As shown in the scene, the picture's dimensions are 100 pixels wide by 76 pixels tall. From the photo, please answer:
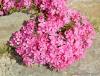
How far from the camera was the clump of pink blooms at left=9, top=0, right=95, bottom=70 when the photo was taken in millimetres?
7000

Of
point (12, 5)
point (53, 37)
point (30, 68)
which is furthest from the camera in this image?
point (12, 5)

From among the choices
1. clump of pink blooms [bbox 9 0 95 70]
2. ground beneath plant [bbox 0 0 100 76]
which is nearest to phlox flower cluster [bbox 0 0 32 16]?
ground beneath plant [bbox 0 0 100 76]

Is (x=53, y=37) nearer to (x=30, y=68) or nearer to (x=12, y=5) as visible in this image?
(x=30, y=68)

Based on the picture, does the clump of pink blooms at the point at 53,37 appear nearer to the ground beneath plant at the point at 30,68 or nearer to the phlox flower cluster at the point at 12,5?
the ground beneath plant at the point at 30,68

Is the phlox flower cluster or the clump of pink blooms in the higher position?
the phlox flower cluster

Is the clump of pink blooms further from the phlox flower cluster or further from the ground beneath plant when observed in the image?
the phlox flower cluster

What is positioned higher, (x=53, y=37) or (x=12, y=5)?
(x=12, y=5)

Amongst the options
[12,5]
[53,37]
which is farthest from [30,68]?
[12,5]

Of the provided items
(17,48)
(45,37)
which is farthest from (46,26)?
(17,48)

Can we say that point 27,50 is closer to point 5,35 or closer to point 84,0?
point 5,35

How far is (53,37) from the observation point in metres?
7.00

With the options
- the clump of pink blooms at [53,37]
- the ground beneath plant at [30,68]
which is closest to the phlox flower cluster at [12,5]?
the ground beneath plant at [30,68]

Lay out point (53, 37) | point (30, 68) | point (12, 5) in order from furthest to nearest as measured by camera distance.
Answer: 1. point (12, 5)
2. point (30, 68)
3. point (53, 37)

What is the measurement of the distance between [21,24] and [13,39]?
1.24ft
